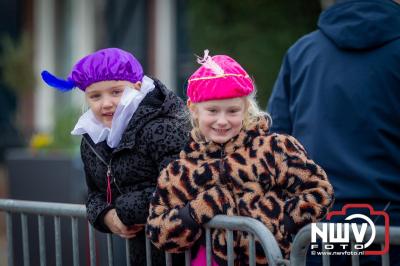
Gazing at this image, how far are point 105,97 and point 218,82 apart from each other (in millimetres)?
580

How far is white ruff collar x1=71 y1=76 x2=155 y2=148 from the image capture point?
323 cm

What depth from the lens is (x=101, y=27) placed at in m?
11.9

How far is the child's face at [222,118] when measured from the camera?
2.88m

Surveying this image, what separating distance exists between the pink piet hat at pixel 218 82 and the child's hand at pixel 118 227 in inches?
22.6

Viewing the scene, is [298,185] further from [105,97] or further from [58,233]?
[58,233]

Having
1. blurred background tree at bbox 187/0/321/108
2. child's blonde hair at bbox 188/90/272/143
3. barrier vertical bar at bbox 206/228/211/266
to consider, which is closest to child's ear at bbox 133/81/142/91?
child's blonde hair at bbox 188/90/272/143

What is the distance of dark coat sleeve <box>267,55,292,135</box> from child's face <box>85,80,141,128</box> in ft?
2.05

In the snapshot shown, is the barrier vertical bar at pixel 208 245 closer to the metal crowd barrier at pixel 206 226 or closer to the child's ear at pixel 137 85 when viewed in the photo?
the metal crowd barrier at pixel 206 226

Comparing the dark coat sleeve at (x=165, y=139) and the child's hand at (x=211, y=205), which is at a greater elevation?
the dark coat sleeve at (x=165, y=139)

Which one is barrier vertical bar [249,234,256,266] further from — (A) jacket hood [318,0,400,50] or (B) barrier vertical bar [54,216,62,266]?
(B) barrier vertical bar [54,216,62,266]

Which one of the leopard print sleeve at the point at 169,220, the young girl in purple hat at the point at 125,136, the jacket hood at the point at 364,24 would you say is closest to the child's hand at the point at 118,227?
the young girl in purple hat at the point at 125,136

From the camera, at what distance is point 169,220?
288cm

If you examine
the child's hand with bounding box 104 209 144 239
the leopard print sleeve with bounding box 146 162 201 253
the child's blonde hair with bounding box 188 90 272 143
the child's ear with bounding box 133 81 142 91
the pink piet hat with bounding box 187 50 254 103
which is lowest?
the child's hand with bounding box 104 209 144 239

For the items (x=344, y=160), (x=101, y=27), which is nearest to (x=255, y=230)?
(x=344, y=160)
